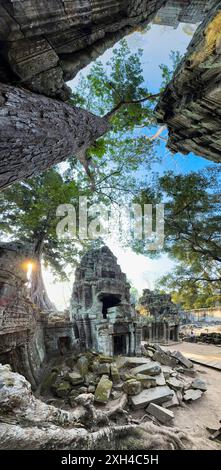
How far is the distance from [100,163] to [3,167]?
8.89 meters

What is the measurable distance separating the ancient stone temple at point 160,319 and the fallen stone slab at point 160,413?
1286 cm

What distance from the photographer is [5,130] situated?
2.46m

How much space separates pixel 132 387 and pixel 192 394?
86.2 inches

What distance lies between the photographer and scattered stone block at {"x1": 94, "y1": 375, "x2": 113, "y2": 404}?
5.13m

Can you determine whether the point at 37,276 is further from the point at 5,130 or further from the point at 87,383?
the point at 5,130

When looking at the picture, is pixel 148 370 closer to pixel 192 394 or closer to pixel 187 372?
pixel 192 394


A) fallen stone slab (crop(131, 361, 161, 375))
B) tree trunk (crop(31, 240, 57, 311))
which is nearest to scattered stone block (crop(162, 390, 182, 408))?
fallen stone slab (crop(131, 361, 161, 375))

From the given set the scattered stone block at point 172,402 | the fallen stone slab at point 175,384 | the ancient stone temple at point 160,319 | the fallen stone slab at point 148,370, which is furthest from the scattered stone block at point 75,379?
the ancient stone temple at point 160,319

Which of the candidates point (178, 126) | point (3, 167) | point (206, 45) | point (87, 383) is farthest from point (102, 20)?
point (87, 383)

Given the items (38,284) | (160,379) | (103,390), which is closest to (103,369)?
(103,390)

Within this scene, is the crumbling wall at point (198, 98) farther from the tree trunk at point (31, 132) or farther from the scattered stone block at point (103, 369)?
the scattered stone block at point (103, 369)

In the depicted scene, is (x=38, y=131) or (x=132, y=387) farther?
(x=132, y=387)

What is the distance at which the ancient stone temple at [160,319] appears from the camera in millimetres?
17047

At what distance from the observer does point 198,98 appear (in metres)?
4.64
